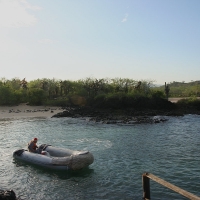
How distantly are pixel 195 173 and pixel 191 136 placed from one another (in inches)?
567

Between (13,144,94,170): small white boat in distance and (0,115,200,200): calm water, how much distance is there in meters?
0.48

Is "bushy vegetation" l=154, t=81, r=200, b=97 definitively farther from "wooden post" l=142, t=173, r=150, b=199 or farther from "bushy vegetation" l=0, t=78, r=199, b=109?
"wooden post" l=142, t=173, r=150, b=199

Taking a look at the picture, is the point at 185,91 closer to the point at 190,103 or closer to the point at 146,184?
the point at 190,103

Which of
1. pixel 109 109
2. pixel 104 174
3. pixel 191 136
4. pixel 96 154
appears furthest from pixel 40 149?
pixel 109 109

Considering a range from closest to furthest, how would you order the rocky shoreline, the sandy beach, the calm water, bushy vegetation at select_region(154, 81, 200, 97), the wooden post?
the wooden post
the calm water
the rocky shoreline
the sandy beach
bushy vegetation at select_region(154, 81, 200, 97)

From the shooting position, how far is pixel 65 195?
47.8 ft

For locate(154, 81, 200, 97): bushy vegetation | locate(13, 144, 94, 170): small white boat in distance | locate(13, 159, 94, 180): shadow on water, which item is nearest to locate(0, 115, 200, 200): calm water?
locate(13, 159, 94, 180): shadow on water

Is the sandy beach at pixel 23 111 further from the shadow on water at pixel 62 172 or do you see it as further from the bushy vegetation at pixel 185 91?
the bushy vegetation at pixel 185 91

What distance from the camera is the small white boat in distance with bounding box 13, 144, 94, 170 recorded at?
17.7 metres

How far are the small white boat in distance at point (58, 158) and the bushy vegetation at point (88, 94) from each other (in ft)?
133

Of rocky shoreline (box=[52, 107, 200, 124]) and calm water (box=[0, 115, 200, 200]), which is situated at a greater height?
rocky shoreline (box=[52, 107, 200, 124])

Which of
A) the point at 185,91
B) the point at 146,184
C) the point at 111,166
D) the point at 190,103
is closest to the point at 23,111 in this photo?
the point at 190,103

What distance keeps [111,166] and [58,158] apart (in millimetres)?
4086

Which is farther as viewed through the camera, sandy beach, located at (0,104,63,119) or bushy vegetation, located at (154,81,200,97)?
bushy vegetation, located at (154,81,200,97)
